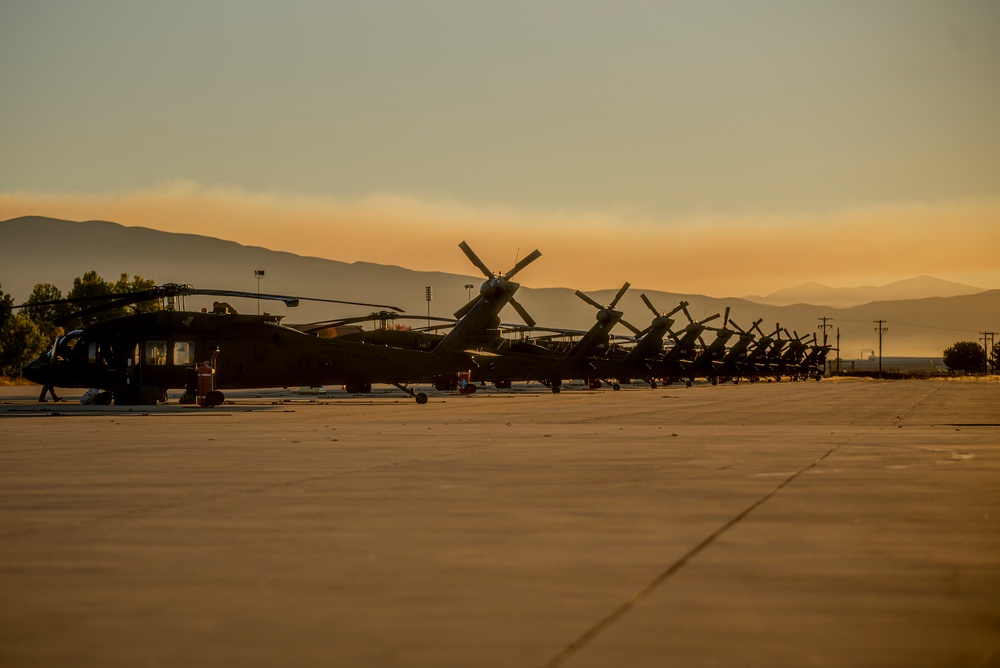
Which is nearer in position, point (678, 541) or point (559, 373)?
point (678, 541)

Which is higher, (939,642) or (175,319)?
(175,319)

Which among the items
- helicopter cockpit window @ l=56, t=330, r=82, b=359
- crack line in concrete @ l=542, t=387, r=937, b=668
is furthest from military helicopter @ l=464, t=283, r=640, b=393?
crack line in concrete @ l=542, t=387, r=937, b=668

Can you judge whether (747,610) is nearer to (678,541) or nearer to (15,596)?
(678,541)

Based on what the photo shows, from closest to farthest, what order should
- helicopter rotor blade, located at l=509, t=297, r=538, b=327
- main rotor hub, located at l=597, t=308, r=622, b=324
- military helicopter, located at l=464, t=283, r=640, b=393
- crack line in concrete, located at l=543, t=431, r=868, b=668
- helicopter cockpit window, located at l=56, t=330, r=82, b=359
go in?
crack line in concrete, located at l=543, t=431, r=868, b=668 < helicopter cockpit window, located at l=56, t=330, r=82, b=359 < helicopter rotor blade, located at l=509, t=297, r=538, b=327 < military helicopter, located at l=464, t=283, r=640, b=393 < main rotor hub, located at l=597, t=308, r=622, b=324

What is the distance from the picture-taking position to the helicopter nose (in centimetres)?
3844

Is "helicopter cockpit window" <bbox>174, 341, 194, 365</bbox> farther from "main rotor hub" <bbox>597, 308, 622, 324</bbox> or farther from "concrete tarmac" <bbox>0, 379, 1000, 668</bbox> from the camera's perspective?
"main rotor hub" <bbox>597, 308, 622, 324</bbox>

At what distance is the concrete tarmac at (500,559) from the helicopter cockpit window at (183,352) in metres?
20.9

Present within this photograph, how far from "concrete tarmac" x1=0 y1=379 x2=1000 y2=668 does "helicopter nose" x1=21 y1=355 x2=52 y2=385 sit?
22.9m

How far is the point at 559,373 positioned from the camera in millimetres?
56594

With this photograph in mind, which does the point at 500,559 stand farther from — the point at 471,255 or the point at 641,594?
the point at 471,255

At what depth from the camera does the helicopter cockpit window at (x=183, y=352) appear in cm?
3781

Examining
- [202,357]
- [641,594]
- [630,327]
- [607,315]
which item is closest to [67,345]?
[202,357]

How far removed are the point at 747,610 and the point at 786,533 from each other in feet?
9.53

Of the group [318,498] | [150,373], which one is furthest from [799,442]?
[150,373]
